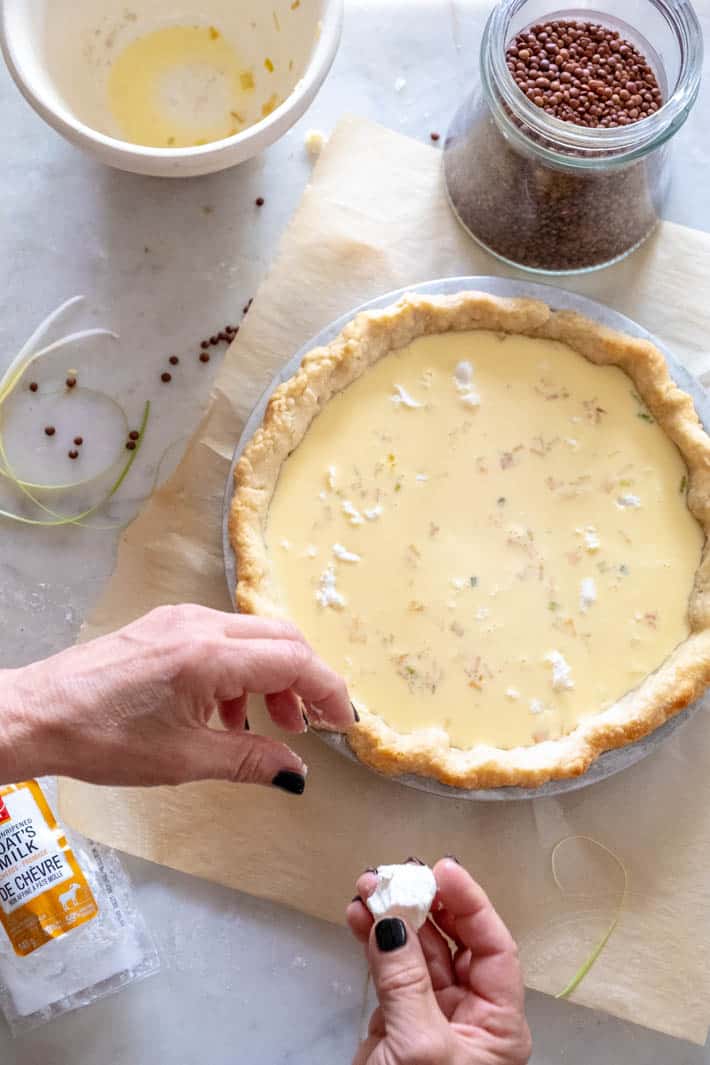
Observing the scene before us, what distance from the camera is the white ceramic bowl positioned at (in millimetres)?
2312

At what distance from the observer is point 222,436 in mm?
2561

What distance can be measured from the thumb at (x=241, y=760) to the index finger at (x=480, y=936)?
0.34 m

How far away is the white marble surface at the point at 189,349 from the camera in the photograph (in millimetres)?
2465

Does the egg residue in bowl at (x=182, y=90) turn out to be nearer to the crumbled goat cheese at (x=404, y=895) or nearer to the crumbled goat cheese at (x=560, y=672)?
the crumbled goat cheese at (x=560, y=672)

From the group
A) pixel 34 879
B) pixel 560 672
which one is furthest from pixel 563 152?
pixel 34 879

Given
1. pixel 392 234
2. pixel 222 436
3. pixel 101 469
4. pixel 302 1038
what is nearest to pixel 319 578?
pixel 222 436

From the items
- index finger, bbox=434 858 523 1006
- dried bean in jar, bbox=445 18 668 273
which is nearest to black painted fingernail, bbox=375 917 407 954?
index finger, bbox=434 858 523 1006

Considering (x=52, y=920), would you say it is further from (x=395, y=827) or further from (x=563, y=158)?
(x=563, y=158)

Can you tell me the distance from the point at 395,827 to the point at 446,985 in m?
0.39

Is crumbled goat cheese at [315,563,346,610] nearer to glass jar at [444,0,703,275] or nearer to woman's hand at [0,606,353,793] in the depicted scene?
woman's hand at [0,606,353,793]

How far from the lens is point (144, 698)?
185cm

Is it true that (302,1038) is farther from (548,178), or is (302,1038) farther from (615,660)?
(548,178)

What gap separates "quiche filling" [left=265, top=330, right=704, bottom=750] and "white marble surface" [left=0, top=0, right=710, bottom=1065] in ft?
1.54

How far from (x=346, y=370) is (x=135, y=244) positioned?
0.67 m
